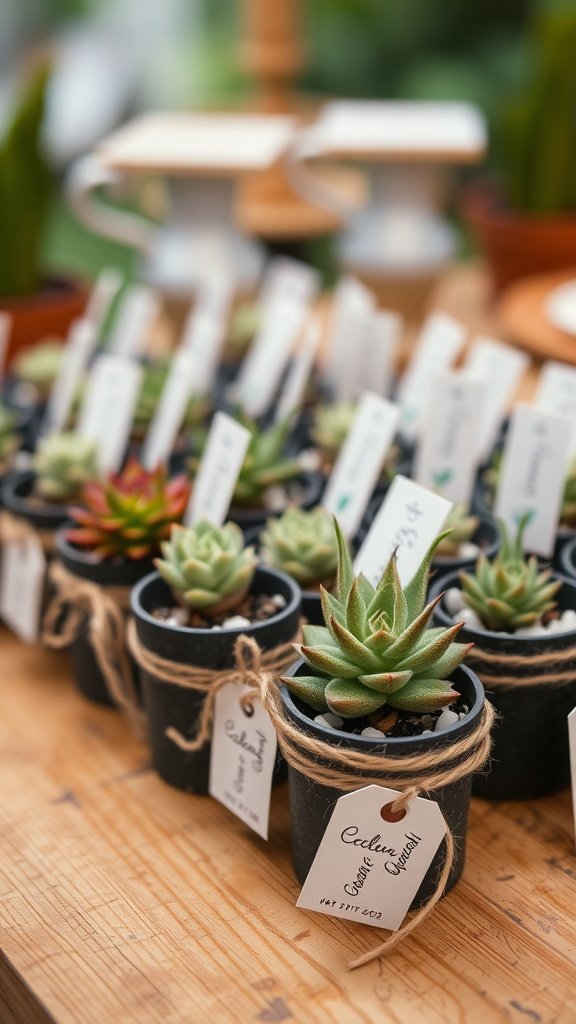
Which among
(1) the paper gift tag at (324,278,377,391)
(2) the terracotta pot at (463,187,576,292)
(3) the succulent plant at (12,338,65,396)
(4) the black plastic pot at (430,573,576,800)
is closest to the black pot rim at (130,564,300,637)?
(4) the black plastic pot at (430,573,576,800)

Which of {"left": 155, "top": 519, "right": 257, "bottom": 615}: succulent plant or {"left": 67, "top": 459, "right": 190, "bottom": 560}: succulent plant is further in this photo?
{"left": 67, "top": 459, "right": 190, "bottom": 560}: succulent plant

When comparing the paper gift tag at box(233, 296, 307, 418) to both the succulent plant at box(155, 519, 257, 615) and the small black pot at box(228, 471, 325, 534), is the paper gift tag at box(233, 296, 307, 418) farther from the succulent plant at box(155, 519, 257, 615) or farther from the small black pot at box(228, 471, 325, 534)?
the succulent plant at box(155, 519, 257, 615)

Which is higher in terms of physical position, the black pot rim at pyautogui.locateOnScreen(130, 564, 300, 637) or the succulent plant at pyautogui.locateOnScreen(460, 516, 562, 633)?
the succulent plant at pyautogui.locateOnScreen(460, 516, 562, 633)

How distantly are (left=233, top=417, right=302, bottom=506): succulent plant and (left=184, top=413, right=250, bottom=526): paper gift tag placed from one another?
63 mm

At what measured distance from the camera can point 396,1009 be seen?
26.9 inches

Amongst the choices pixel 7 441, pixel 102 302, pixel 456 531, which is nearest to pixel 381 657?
pixel 456 531

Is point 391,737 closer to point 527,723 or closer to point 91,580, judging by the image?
point 527,723

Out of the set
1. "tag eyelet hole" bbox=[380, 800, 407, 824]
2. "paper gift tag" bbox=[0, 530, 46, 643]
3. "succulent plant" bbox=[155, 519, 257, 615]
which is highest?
"succulent plant" bbox=[155, 519, 257, 615]

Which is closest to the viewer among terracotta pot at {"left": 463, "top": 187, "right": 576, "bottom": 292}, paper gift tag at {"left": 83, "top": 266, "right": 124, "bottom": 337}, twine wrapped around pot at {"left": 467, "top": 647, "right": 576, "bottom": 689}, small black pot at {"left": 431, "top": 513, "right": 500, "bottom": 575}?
twine wrapped around pot at {"left": 467, "top": 647, "right": 576, "bottom": 689}

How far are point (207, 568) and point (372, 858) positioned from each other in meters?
0.26

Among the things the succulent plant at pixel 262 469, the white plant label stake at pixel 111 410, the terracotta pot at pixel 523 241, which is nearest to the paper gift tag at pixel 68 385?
the white plant label stake at pixel 111 410

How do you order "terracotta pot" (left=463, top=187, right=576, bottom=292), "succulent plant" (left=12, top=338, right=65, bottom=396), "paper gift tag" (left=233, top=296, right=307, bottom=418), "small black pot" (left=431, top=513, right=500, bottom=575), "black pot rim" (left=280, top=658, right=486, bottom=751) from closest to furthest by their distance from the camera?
"black pot rim" (left=280, top=658, right=486, bottom=751), "small black pot" (left=431, top=513, right=500, bottom=575), "paper gift tag" (left=233, top=296, right=307, bottom=418), "succulent plant" (left=12, top=338, right=65, bottom=396), "terracotta pot" (left=463, top=187, right=576, bottom=292)

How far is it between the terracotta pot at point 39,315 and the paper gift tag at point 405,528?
94 centimetres

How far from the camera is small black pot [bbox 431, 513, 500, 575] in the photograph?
3.10 feet
